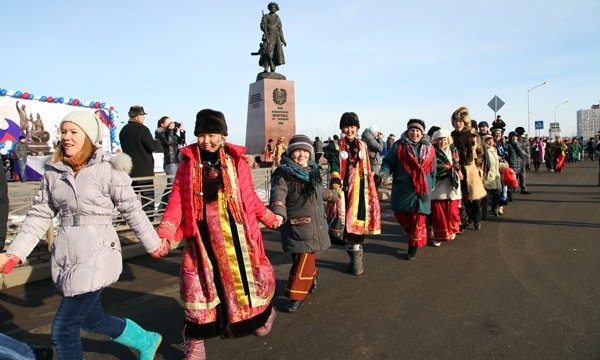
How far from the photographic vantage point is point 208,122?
318 cm

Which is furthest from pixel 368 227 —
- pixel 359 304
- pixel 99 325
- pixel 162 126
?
pixel 162 126

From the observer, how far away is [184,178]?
315 centimetres

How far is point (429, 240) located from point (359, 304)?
9.92 ft

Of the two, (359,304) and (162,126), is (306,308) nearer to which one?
(359,304)

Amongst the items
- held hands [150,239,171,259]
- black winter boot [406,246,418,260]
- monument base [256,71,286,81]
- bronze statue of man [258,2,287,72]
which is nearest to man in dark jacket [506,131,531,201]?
black winter boot [406,246,418,260]

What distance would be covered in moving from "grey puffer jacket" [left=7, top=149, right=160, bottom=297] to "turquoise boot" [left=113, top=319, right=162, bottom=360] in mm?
518

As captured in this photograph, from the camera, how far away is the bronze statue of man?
57.2 ft

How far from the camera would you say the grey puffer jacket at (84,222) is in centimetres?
260

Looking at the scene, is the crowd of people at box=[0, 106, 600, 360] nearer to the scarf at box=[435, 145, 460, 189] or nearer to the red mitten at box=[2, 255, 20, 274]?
the red mitten at box=[2, 255, 20, 274]

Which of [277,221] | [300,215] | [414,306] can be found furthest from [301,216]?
[414,306]

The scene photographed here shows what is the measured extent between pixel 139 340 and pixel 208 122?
5.42 feet

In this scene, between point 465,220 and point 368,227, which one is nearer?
point 368,227

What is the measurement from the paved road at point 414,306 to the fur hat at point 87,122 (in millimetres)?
1746

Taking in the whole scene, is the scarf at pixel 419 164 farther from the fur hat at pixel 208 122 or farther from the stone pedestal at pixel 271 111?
the stone pedestal at pixel 271 111
